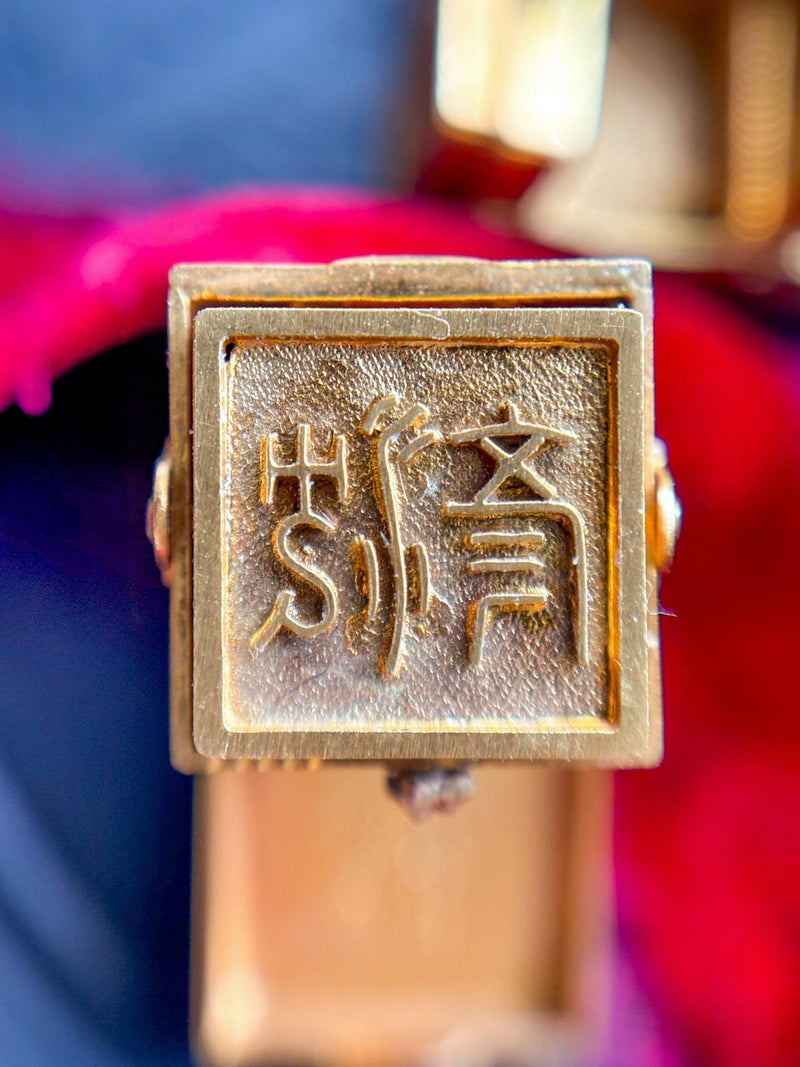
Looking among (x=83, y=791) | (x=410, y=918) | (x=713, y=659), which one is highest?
(x=713, y=659)

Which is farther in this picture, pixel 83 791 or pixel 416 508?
pixel 83 791

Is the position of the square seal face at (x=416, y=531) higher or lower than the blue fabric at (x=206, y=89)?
lower

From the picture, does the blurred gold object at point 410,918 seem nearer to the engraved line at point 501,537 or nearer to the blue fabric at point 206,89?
the engraved line at point 501,537

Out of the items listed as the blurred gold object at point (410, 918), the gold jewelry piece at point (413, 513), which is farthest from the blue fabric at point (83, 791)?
the gold jewelry piece at point (413, 513)

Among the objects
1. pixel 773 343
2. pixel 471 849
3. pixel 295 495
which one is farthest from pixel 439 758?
pixel 773 343

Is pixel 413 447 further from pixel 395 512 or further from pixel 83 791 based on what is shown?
pixel 83 791

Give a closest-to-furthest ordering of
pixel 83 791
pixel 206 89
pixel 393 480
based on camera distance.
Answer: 1. pixel 393 480
2. pixel 83 791
3. pixel 206 89

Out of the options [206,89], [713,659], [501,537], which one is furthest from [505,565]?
[206,89]

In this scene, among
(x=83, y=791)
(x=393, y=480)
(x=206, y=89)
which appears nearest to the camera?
(x=393, y=480)

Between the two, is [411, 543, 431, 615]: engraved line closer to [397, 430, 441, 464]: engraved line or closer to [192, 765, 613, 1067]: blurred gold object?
[397, 430, 441, 464]: engraved line
